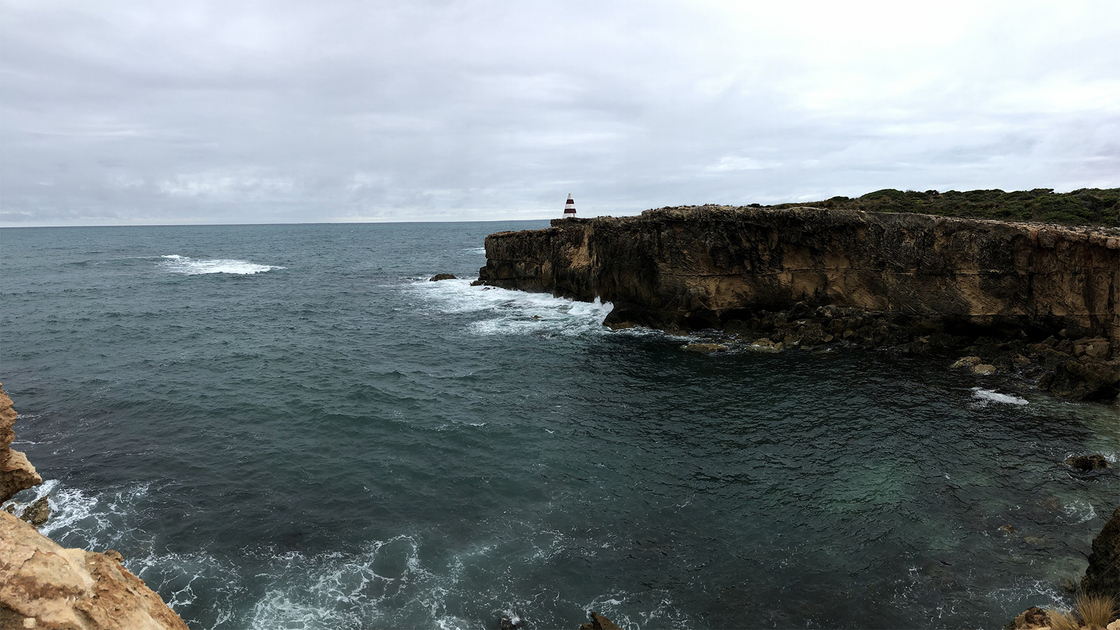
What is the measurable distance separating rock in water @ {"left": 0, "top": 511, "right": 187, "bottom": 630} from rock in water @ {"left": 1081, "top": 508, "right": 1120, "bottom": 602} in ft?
64.3

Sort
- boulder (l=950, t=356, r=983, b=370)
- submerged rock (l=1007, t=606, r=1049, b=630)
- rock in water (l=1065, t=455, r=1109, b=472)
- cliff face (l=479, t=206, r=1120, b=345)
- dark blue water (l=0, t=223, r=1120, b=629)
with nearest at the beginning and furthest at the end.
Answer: submerged rock (l=1007, t=606, r=1049, b=630) → dark blue water (l=0, t=223, r=1120, b=629) → rock in water (l=1065, t=455, r=1109, b=472) → cliff face (l=479, t=206, r=1120, b=345) → boulder (l=950, t=356, r=983, b=370)

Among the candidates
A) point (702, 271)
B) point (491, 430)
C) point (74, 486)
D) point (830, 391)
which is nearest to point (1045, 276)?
point (830, 391)

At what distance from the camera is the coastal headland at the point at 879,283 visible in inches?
1253

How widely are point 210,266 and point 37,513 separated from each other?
90.4m

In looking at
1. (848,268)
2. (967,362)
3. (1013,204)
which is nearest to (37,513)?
(967,362)

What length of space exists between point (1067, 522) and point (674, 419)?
1470 centimetres

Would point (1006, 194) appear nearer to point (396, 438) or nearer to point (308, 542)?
point (396, 438)

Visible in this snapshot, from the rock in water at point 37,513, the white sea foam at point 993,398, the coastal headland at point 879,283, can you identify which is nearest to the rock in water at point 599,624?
the rock in water at point 37,513

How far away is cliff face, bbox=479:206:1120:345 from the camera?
107ft

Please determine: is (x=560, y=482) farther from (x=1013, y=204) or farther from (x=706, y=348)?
(x=1013, y=204)

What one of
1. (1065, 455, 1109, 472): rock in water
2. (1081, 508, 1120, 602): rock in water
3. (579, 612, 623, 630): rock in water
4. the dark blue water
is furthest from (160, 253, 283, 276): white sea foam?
(1081, 508, 1120, 602): rock in water

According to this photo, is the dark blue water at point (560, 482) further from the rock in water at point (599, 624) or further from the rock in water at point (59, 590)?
the rock in water at point (59, 590)

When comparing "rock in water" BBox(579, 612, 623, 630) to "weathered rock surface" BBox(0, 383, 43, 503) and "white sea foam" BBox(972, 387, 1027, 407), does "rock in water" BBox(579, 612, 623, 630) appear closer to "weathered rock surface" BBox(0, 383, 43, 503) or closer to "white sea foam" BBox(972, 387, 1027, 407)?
"weathered rock surface" BBox(0, 383, 43, 503)

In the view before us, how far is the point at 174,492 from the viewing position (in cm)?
2202
